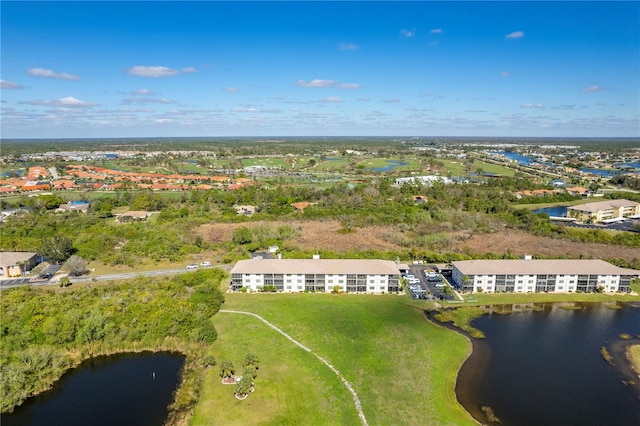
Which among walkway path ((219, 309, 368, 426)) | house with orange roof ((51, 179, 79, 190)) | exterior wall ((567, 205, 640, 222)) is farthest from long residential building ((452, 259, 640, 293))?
house with orange roof ((51, 179, 79, 190))

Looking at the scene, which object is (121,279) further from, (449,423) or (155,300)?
(449,423)

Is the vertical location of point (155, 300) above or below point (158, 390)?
above

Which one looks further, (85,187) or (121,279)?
(85,187)

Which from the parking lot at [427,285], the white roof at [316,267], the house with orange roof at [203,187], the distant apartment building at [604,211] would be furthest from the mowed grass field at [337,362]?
the house with orange roof at [203,187]

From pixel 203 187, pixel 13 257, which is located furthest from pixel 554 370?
pixel 203 187

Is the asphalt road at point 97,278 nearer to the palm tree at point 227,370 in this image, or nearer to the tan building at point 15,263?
the tan building at point 15,263

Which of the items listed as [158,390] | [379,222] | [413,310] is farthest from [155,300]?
[379,222]

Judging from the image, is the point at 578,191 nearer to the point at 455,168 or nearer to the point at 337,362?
the point at 455,168
